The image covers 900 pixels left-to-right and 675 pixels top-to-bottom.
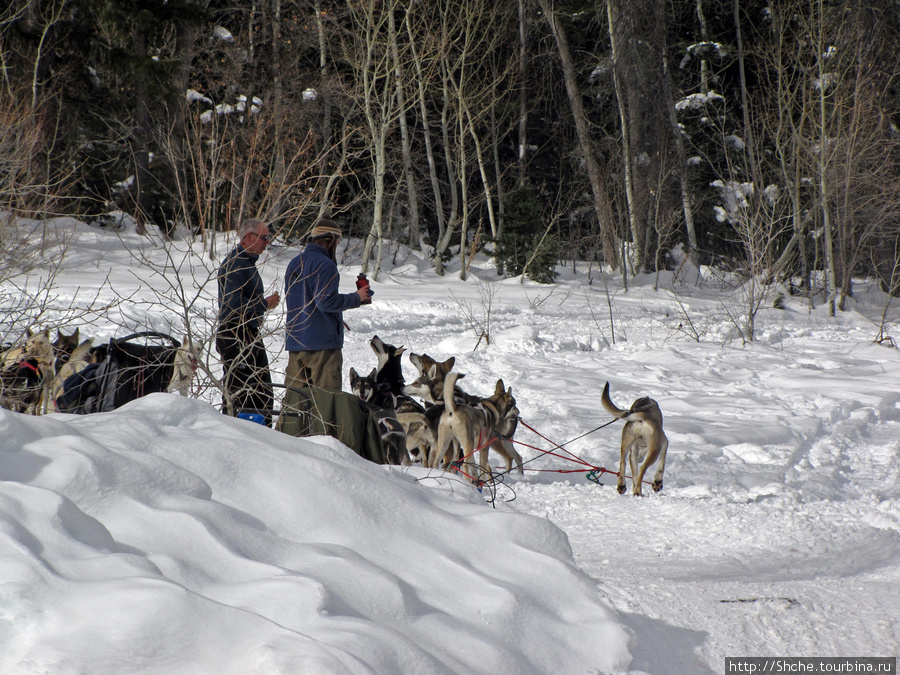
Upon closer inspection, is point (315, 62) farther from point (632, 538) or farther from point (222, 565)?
point (222, 565)

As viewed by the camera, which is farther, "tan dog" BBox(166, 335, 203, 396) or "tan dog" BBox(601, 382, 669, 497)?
"tan dog" BBox(601, 382, 669, 497)

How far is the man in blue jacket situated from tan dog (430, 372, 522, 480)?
847 mm

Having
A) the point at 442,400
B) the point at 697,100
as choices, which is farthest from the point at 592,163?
the point at 442,400

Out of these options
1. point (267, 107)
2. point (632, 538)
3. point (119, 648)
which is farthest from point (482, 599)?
point (267, 107)

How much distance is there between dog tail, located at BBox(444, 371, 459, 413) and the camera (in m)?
4.73

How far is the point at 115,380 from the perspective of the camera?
4590 mm

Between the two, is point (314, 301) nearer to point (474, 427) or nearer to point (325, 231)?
point (325, 231)

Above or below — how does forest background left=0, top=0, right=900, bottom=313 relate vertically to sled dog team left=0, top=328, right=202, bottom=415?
above

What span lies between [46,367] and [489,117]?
20.4m

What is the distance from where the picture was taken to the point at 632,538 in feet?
13.0

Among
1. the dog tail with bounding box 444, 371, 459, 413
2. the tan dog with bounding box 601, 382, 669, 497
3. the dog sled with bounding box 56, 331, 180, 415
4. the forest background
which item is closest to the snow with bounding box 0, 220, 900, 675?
the tan dog with bounding box 601, 382, 669, 497

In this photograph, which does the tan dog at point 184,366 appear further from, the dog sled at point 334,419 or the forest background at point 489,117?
the forest background at point 489,117

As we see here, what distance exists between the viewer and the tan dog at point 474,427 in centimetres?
493

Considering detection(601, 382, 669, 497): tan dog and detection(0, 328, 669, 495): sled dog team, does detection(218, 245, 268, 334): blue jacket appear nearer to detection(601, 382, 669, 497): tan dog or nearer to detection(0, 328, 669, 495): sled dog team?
detection(0, 328, 669, 495): sled dog team
